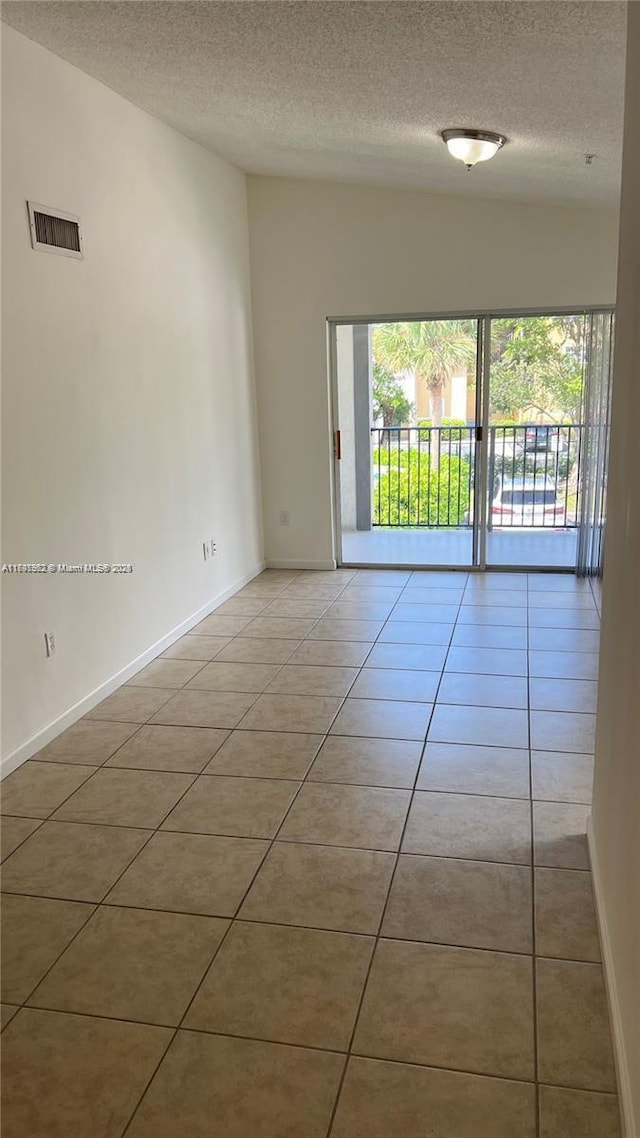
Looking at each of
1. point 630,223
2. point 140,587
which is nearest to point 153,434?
point 140,587

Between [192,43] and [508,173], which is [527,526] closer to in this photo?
[508,173]

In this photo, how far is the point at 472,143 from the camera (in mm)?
3650

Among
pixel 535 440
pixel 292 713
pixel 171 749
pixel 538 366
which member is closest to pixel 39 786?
pixel 171 749

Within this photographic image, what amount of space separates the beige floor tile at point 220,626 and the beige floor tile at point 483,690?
1403 mm

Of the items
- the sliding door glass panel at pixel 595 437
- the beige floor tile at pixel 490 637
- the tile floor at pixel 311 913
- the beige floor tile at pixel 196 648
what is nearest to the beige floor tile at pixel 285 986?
the tile floor at pixel 311 913

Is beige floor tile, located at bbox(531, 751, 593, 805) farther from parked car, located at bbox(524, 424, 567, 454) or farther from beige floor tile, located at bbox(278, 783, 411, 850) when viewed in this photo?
parked car, located at bbox(524, 424, 567, 454)

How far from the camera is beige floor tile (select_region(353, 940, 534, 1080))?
5.55ft

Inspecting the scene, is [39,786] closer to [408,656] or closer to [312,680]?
[312,680]

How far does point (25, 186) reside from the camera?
303cm

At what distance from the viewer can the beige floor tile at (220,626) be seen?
4646mm

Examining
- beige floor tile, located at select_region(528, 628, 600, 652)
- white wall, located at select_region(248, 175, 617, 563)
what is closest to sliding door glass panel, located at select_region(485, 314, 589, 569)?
white wall, located at select_region(248, 175, 617, 563)

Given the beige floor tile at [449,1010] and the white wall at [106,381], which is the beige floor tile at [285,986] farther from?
the white wall at [106,381]

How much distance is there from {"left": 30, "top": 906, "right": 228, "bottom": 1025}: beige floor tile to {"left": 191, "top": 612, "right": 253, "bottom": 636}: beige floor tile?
2.51 m

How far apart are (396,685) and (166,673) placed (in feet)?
3.85
